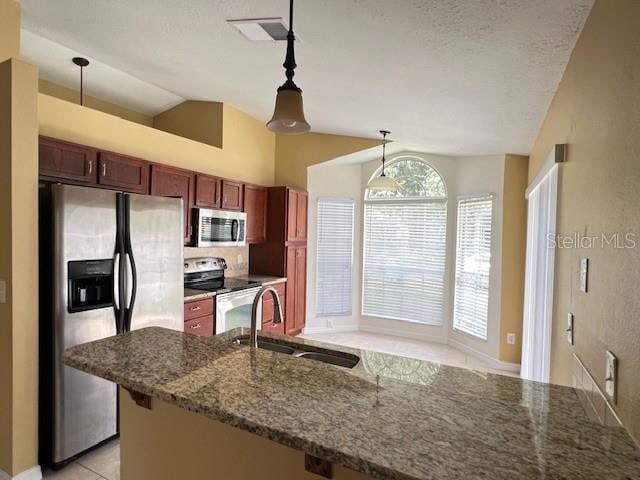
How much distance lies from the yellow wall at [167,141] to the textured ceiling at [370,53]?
505 millimetres

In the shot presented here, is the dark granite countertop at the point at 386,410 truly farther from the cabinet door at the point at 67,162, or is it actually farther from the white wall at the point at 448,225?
the white wall at the point at 448,225

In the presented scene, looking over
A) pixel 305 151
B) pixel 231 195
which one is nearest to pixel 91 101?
pixel 231 195

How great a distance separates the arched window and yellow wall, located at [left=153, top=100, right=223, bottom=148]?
7.67 ft

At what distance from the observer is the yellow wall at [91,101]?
12.0ft

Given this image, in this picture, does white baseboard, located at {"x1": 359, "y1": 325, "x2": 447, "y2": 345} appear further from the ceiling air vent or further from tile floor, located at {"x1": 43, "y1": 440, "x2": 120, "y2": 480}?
the ceiling air vent

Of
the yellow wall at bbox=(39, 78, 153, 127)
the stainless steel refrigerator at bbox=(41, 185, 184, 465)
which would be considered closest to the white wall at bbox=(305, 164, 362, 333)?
the yellow wall at bbox=(39, 78, 153, 127)

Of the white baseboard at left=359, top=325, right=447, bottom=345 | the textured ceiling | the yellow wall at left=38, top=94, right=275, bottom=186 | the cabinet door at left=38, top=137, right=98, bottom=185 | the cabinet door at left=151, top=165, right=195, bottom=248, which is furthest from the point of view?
the white baseboard at left=359, top=325, right=447, bottom=345

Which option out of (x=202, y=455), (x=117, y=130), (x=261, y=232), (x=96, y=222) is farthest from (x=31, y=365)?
(x=261, y=232)

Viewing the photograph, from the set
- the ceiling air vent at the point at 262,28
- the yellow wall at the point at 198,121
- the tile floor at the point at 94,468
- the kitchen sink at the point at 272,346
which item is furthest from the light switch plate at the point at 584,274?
the yellow wall at the point at 198,121

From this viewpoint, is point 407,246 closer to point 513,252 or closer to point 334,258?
point 334,258

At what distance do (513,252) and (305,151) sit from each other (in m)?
2.86

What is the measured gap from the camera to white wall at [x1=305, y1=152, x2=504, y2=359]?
4.39 metres

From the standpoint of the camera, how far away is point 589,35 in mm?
1500

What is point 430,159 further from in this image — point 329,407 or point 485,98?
point 329,407
